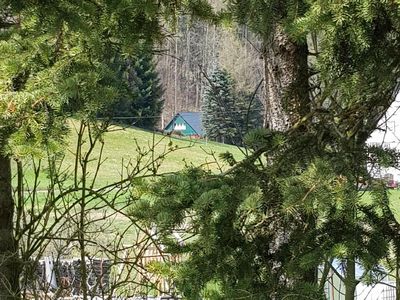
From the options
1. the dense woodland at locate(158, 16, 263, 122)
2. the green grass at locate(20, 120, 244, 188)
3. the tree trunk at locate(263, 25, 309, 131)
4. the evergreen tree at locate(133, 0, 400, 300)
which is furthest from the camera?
the green grass at locate(20, 120, 244, 188)

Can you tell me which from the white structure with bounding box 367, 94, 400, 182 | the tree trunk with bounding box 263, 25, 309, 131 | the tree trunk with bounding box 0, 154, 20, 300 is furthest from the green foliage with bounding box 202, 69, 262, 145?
the tree trunk with bounding box 0, 154, 20, 300

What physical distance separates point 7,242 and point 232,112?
144 cm

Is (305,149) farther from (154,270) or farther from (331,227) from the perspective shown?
(154,270)

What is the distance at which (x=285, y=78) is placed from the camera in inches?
90.4

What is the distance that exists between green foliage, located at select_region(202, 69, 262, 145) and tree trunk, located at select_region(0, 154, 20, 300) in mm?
978

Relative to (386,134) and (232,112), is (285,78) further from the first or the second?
(386,134)

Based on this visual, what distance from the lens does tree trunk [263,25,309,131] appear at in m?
2.24

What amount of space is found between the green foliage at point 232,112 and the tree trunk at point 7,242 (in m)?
0.98

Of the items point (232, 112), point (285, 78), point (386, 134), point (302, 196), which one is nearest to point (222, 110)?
point (232, 112)

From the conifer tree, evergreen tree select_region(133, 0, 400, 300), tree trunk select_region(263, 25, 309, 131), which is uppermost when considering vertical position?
the conifer tree

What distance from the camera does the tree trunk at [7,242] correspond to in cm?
229

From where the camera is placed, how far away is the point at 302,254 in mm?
1412

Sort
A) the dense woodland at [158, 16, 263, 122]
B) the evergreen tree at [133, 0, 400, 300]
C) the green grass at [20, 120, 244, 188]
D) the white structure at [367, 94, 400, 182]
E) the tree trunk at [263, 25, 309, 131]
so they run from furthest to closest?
1. the green grass at [20, 120, 244, 188]
2. the dense woodland at [158, 16, 263, 122]
3. the tree trunk at [263, 25, 309, 131]
4. the white structure at [367, 94, 400, 182]
5. the evergreen tree at [133, 0, 400, 300]

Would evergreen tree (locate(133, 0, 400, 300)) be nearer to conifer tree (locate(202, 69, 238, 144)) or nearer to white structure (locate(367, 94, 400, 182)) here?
white structure (locate(367, 94, 400, 182))
